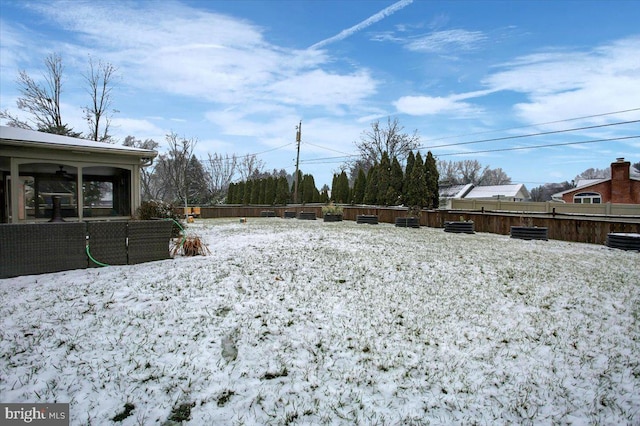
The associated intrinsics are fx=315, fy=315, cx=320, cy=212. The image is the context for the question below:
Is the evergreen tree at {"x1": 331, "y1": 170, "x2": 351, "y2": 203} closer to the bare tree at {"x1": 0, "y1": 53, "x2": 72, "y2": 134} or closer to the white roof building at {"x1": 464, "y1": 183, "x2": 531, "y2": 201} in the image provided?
the white roof building at {"x1": 464, "y1": 183, "x2": 531, "y2": 201}

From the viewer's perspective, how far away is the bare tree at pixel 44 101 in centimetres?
1953

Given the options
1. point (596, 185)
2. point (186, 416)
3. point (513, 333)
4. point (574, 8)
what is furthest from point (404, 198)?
point (596, 185)

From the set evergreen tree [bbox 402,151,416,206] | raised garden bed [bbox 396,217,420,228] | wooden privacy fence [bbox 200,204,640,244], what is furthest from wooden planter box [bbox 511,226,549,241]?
evergreen tree [bbox 402,151,416,206]

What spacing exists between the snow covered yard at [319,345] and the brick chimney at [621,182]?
22820 millimetres

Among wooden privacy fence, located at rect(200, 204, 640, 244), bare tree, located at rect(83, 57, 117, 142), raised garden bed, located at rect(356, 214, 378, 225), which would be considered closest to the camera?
wooden privacy fence, located at rect(200, 204, 640, 244)

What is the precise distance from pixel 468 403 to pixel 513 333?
1.62 m

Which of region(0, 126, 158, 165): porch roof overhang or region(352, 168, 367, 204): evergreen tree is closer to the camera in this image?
region(0, 126, 158, 165): porch roof overhang

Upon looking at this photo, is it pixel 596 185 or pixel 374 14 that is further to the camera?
pixel 596 185

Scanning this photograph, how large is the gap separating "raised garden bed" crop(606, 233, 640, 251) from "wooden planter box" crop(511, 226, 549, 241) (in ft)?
5.17

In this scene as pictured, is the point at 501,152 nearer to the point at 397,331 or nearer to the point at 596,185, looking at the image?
the point at 596,185

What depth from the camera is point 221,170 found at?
145ft

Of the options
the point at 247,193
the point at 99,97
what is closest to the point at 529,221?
the point at 247,193

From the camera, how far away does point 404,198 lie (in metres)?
16.2

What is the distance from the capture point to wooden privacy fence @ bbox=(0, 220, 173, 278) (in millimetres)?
4961
